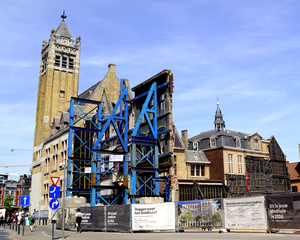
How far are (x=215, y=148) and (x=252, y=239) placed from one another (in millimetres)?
36060

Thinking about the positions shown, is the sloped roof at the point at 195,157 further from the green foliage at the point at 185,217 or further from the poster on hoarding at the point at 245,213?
the poster on hoarding at the point at 245,213

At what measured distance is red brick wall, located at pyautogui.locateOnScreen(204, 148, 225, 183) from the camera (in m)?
47.0

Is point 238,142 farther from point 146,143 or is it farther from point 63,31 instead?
point 63,31

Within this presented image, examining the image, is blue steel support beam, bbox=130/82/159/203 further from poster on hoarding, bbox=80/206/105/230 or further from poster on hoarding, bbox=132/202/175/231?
poster on hoarding, bbox=132/202/175/231

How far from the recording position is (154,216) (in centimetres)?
1959

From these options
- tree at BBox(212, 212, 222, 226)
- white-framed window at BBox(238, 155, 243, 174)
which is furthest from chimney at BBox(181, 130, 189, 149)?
tree at BBox(212, 212, 222, 226)

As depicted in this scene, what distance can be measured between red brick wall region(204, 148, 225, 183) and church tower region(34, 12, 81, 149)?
95.6 feet

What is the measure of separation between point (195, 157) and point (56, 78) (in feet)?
104

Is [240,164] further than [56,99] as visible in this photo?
No

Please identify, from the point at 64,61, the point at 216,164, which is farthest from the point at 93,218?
the point at 64,61

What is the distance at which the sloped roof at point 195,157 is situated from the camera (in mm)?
46638

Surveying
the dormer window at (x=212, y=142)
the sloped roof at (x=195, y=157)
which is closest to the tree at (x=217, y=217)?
the sloped roof at (x=195, y=157)

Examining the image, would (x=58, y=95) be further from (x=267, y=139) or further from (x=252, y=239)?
(x=252, y=239)

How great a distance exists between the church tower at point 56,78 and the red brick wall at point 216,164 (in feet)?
95.6
